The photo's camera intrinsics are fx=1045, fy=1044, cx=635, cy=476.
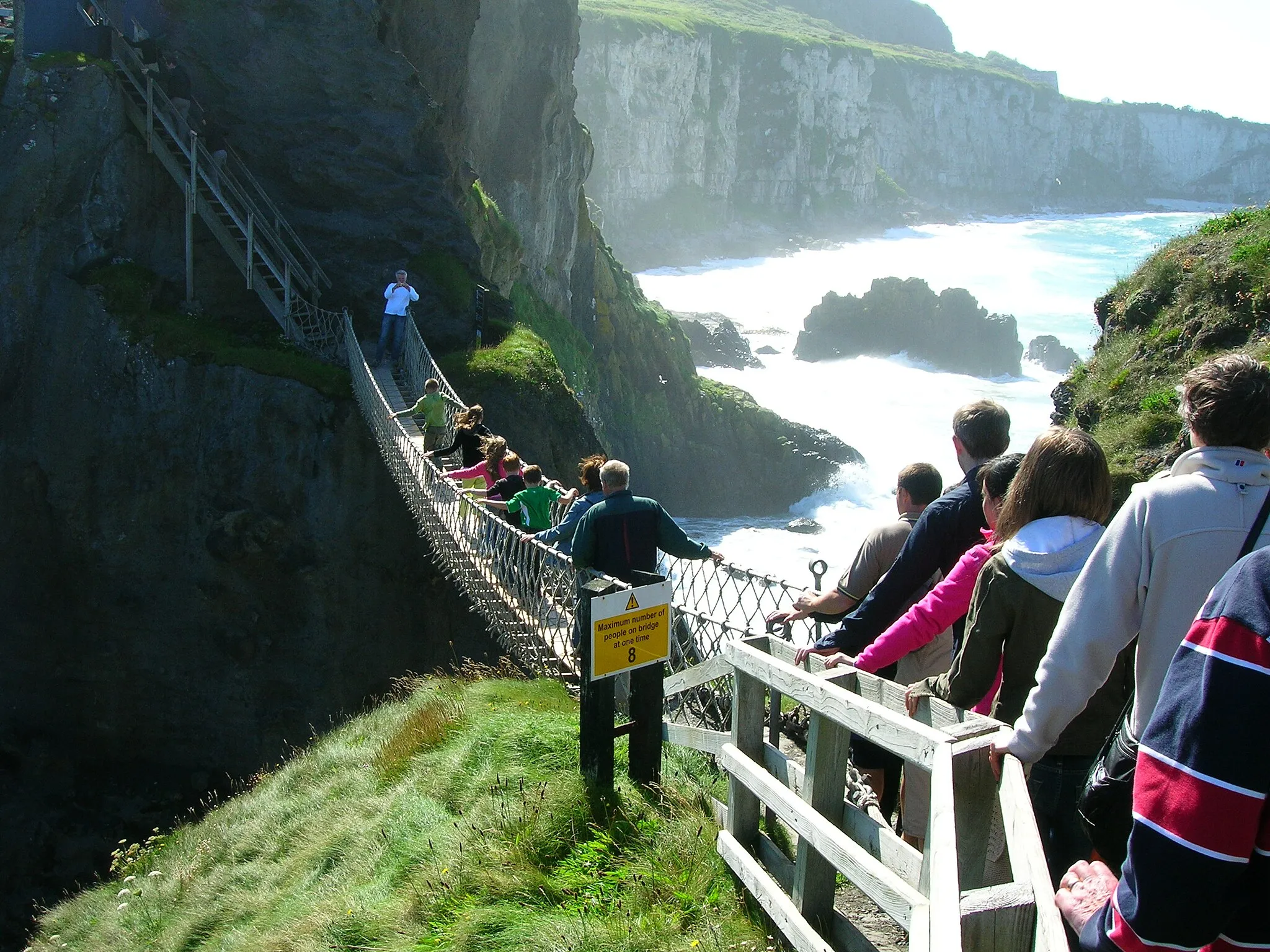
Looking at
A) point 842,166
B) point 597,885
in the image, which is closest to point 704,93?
point 842,166

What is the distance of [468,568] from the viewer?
8531 millimetres

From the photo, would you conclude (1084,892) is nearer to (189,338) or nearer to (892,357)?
(189,338)

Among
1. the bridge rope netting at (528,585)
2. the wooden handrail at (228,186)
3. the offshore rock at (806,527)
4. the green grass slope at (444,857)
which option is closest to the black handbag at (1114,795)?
the green grass slope at (444,857)

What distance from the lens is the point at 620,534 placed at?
5.53m

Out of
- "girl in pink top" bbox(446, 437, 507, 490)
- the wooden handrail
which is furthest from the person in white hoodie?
the wooden handrail

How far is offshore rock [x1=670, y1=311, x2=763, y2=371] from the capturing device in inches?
2544

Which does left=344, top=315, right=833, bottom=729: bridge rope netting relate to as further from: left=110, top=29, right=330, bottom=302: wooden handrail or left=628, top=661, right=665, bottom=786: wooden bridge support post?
left=110, top=29, right=330, bottom=302: wooden handrail

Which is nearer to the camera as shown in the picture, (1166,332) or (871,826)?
(871,826)

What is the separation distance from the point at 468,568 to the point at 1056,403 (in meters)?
6.61

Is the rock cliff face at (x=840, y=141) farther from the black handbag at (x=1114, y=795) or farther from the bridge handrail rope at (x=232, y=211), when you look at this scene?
the black handbag at (x=1114, y=795)

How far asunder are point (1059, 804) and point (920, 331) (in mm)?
65402

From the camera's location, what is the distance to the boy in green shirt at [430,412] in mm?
11555

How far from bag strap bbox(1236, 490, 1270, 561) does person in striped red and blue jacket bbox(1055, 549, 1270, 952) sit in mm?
711

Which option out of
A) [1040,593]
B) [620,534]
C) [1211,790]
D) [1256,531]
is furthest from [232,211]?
[1211,790]
